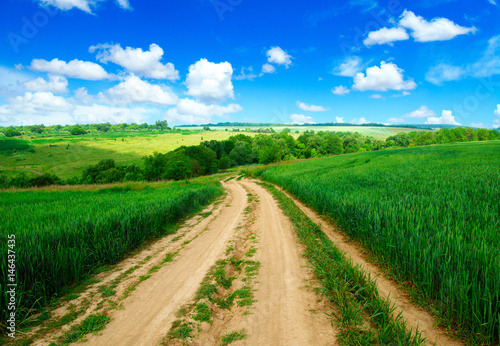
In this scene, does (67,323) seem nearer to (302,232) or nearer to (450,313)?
(450,313)

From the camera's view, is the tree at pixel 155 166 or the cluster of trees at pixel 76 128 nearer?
the tree at pixel 155 166

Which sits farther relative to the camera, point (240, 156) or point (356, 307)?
point (240, 156)

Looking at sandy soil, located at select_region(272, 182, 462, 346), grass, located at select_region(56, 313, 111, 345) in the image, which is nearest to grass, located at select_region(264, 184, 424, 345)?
sandy soil, located at select_region(272, 182, 462, 346)

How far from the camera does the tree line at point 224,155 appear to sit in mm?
53062

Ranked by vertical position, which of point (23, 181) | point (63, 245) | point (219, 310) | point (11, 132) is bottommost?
point (23, 181)

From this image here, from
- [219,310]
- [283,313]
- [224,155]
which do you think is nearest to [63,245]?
[219,310]

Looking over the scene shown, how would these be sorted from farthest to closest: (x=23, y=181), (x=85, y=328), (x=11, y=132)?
(x=11, y=132) → (x=23, y=181) → (x=85, y=328)

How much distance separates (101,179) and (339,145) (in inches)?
3880

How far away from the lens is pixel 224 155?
96688mm

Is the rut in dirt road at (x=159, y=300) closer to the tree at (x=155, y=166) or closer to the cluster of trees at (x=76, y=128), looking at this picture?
the tree at (x=155, y=166)

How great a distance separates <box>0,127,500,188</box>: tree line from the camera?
53.1 metres

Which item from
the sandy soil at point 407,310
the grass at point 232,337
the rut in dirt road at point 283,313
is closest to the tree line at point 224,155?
the rut in dirt road at point 283,313

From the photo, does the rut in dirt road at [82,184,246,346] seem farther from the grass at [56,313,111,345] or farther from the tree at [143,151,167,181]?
the tree at [143,151,167,181]

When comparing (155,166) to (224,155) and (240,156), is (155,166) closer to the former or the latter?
(240,156)
